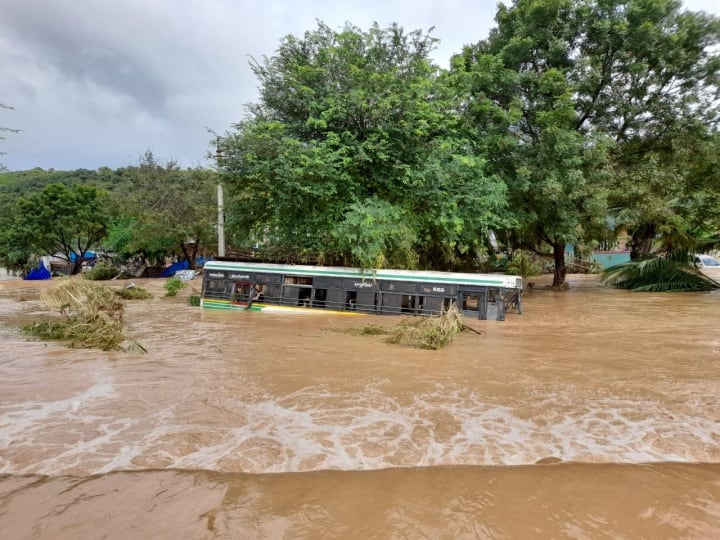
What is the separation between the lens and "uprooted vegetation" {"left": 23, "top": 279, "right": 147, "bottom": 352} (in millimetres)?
9094

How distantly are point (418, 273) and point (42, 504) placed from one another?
33.8ft

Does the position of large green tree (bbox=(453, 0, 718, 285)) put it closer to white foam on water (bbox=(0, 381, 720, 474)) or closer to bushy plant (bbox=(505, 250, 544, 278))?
bushy plant (bbox=(505, 250, 544, 278))

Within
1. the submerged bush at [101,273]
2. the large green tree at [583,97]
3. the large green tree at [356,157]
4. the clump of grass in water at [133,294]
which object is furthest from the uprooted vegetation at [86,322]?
the submerged bush at [101,273]

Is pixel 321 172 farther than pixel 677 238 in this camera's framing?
No

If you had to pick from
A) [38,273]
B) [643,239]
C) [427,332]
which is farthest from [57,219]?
[643,239]

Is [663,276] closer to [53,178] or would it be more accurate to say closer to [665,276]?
[665,276]

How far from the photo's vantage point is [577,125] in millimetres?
19062

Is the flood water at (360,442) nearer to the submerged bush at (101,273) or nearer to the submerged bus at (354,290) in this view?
the submerged bus at (354,290)

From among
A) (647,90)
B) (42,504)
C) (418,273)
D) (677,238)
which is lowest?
(42,504)

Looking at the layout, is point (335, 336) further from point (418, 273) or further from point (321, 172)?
point (321, 172)

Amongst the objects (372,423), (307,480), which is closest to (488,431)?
(372,423)

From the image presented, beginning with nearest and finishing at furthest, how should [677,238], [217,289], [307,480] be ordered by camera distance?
1. [307,480]
2. [217,289]
3. [677,238]

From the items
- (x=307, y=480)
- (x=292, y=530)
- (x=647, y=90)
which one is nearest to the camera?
(x=292, y=530)

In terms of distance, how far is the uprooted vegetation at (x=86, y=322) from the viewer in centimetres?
909
